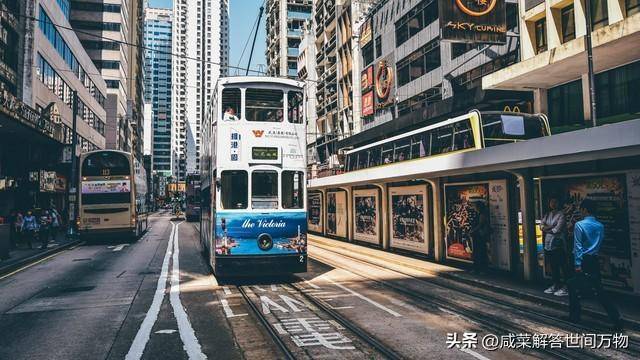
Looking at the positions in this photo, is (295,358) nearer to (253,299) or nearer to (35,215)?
(253,299)

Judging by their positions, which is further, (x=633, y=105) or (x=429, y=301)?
(x=633, y=105)

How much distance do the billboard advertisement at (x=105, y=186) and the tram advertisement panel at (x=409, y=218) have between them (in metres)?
13.4

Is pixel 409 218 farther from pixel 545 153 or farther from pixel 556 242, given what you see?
pixel 545 153

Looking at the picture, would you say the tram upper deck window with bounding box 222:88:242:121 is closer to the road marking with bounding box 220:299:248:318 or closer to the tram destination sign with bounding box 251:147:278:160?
the tram destination sign with bounding box 251:147:278:160

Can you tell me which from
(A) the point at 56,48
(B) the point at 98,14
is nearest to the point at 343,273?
(A) the point at 56,48

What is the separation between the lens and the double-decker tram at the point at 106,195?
21.8 m

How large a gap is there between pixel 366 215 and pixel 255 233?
36.9ft

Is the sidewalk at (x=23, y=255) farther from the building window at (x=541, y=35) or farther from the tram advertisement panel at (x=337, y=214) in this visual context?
the building window at (x=541, y=35)

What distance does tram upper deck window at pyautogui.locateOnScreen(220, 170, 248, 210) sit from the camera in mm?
11000

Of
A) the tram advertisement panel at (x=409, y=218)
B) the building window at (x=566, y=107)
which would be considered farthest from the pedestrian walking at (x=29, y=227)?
the building window at (x=566, y=107)

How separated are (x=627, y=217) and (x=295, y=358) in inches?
297

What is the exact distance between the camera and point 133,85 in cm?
10038

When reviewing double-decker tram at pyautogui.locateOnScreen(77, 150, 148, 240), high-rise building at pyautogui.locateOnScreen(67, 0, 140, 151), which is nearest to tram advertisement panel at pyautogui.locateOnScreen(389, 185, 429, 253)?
double-decker tram at pyautogui.locateOnScreen(77, 150, 148, 240)

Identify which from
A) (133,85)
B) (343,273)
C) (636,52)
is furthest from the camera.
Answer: (133,85)
